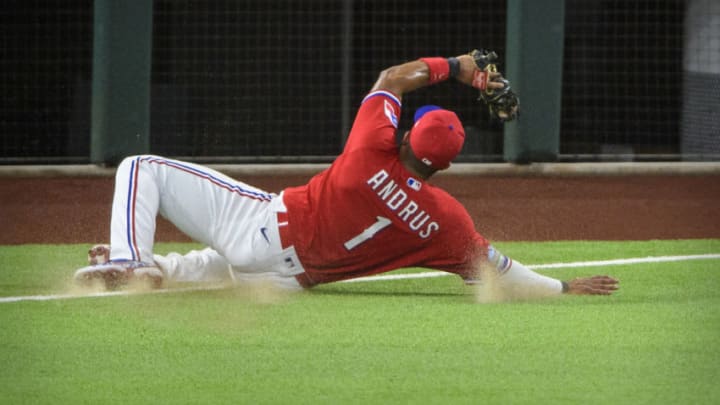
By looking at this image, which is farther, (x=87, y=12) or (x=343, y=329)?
(x=87, y=12)

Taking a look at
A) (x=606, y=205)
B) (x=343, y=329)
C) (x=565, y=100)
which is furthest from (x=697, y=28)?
(x=343, y=329)

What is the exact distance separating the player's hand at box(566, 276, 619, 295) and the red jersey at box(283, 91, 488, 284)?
47cm

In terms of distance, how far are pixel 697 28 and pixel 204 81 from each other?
4.54 metres

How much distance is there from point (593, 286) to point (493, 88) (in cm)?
97

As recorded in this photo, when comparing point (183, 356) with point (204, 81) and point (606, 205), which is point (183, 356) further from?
point (204, 81)

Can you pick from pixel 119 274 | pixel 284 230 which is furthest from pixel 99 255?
pixel 284 230

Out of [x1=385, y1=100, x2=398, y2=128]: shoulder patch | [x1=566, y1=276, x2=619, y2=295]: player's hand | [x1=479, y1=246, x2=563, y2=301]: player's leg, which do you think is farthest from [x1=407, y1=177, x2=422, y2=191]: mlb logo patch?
[x1=566, y1=276, x2=619, y2=295]: player's hand

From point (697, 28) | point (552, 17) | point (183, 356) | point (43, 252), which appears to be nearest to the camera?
point (183, 356)

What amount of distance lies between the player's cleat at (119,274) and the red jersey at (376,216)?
25.7 inches

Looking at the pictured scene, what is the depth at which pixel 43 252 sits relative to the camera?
7637mm

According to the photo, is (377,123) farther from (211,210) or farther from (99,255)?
(99,255)

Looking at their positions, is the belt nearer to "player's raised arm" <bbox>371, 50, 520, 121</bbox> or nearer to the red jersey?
A: the red jersey

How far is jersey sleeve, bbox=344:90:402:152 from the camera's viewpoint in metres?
5.78

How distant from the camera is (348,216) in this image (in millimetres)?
5820
